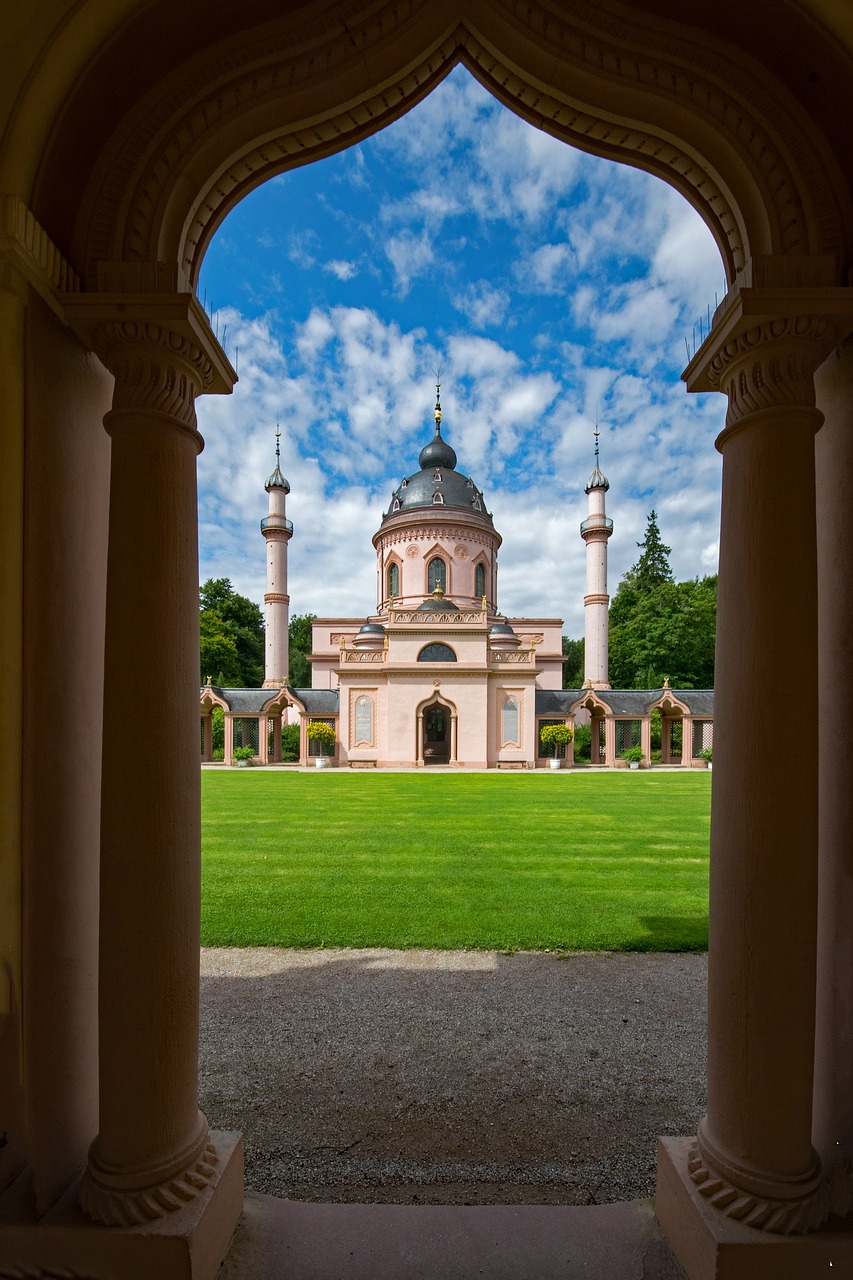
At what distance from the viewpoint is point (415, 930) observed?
690 centimetres

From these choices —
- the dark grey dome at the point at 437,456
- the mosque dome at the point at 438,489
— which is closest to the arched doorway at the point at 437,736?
the mosque dome at the point at 438,489

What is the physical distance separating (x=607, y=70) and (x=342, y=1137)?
502 cm

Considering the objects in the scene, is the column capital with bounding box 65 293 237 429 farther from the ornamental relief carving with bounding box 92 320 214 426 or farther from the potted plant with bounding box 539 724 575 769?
the potted plant with bounding box 539 724 575 769

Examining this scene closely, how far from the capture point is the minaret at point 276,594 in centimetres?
4750

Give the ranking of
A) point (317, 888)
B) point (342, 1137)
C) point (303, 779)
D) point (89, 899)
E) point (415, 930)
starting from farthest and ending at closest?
point (303, 779) → point (317, 888) → point (415, 930) → point (342, 1137) → point (89, 899)

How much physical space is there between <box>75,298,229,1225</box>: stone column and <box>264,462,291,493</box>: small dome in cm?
4979

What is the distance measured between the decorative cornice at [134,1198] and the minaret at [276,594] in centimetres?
4477

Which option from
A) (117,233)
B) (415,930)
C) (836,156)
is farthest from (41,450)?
(415,930)

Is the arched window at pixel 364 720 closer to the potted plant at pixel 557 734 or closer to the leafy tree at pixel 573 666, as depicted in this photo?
the potted plant at pixel 557 734

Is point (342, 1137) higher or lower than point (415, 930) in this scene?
higher

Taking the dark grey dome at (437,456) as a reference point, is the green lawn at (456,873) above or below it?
below

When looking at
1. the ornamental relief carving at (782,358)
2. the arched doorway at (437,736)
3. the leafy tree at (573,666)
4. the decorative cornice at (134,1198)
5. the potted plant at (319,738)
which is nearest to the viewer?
the decorative cornice at (134,1198)

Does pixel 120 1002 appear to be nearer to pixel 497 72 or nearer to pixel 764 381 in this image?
pixel 764 381

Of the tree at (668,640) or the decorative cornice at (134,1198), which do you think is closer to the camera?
the decorative cornice at (134,1198)
